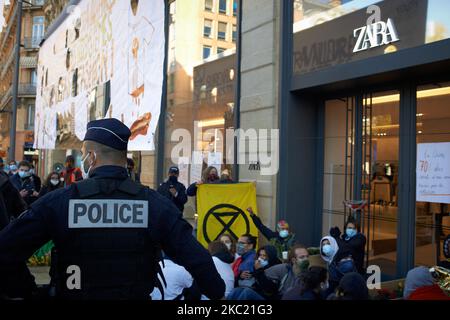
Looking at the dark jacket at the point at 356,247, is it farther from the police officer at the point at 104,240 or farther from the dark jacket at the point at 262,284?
the police officer at the point at 104,240

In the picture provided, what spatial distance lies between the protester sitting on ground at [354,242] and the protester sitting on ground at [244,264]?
1.16 meters

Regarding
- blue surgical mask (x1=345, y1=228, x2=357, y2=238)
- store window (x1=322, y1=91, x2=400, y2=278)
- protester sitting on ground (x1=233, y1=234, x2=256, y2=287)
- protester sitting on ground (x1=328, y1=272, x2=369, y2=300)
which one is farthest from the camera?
store window (x1=322, y1=91, x2=400, y2=278)

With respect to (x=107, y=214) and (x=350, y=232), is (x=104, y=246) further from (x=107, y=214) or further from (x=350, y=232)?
(x=350, y=232)

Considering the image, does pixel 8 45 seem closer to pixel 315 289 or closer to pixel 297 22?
→ pixel 297 22

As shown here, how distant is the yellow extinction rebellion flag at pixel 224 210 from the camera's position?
7488mm

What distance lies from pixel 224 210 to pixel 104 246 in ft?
17.8

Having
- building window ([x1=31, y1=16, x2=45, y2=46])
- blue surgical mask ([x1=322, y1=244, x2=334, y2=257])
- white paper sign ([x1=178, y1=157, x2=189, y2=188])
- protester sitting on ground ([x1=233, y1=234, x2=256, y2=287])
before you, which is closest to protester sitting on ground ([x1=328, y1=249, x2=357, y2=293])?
blue surgical mask ([x1=322, y1=244, x2=334, y2=257])

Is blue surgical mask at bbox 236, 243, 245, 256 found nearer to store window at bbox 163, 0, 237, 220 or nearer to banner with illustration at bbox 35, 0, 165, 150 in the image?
store window at bbox 163, 0, 237, 220

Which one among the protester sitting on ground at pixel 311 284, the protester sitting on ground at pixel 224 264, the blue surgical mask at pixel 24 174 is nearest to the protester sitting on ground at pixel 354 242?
the protester sitting on ground at pixel 224 264

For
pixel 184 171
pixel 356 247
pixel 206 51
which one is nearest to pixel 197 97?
pixel 206 51

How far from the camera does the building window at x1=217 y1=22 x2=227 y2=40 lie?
9.31 metres

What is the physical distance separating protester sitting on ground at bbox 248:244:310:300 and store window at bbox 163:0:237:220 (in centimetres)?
340

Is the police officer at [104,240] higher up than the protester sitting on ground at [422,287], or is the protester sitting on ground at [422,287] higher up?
the police officer at [104,240]
